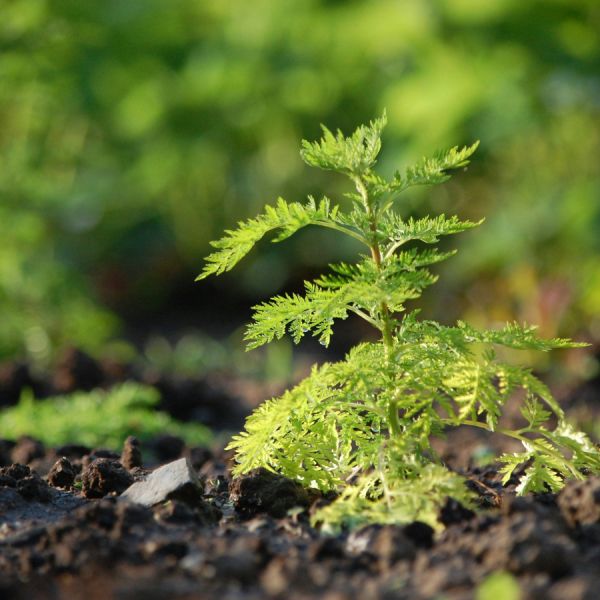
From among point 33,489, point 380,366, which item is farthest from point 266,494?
point 33,489

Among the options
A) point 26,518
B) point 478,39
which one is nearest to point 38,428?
point 26,518

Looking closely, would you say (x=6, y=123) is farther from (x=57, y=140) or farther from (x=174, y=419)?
(x=174, y=419)

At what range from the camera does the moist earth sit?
4.20 feet

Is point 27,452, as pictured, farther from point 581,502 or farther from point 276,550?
point 581,502

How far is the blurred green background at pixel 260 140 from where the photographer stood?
5.98 meters

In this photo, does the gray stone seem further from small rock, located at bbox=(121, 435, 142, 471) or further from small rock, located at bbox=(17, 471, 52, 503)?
small rock, located at bbox=(121, 435, 142, 471)

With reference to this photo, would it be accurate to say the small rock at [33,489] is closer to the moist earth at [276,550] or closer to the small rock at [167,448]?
the moist earth at [276,550]

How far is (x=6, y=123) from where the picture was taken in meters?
8.74

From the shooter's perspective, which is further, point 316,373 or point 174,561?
point 316,373

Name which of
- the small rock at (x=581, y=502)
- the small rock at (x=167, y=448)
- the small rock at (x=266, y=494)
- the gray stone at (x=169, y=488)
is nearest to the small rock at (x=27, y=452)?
the small rock at (x=167, y=448)

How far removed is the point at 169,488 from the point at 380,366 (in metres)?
0.65

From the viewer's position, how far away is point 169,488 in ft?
6.07

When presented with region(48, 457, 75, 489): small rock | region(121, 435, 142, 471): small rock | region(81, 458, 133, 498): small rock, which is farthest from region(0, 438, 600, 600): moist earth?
region(121, 435, 142, 471): small rock

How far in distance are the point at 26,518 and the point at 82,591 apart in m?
0.65
